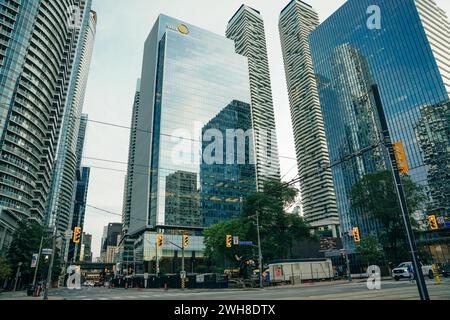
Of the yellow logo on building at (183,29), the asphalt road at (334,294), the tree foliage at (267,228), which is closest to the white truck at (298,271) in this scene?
the tree foliage at (267,228)

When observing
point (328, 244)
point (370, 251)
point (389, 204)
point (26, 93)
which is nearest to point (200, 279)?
point (328, 244)

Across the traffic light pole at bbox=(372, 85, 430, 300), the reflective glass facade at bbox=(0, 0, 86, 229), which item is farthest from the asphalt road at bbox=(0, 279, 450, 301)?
the reflective glass facade at bbox=(0, 0, 86, 229)

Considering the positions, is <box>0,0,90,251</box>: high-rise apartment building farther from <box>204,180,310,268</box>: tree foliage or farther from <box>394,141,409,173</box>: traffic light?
<box>394,141,409,173</box>: traffic light

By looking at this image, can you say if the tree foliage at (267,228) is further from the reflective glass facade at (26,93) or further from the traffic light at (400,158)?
the reflective glass facade at (26,93)

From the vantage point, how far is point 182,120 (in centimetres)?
11056

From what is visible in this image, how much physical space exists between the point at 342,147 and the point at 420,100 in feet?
135

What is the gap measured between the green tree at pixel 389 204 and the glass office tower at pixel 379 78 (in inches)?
1529

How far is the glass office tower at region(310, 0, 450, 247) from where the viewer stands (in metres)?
106

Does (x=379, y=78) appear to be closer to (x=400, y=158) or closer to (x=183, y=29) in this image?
(x=183, y=29)

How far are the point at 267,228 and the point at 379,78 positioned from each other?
96.7m

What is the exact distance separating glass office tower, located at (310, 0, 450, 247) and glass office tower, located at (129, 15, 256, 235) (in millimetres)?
45854

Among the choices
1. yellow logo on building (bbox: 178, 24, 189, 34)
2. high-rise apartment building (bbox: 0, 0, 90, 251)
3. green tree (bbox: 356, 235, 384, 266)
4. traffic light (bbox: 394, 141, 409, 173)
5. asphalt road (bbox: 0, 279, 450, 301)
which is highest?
yellow logo on building (bbox: 178, 24, 189, 34)

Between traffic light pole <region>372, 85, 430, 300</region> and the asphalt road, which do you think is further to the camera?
the asphalt road

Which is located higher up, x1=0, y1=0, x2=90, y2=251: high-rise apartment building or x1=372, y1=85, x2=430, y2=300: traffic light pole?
x1=0, y1=0, x2=90, y2=251: high-rise apartment building
